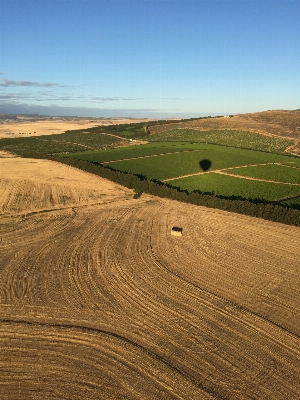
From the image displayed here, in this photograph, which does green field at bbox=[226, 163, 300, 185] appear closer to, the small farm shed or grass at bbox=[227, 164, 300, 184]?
grass at bbox=[227, 164, 300, 184]

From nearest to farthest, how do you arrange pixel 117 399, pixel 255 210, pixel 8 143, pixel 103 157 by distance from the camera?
1. pixel 117 399
2. pixel 255 210
3. pixel 103 157
4. pixel 8 143

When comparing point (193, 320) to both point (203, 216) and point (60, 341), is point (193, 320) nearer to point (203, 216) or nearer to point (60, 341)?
point (60, 341)

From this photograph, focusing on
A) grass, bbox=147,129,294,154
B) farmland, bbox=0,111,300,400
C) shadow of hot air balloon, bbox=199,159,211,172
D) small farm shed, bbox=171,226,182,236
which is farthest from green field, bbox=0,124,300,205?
small farm shed, bbox=171,226,182,236

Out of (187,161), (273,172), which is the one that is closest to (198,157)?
(187,161)

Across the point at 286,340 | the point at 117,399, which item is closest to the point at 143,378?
the point at 117,399

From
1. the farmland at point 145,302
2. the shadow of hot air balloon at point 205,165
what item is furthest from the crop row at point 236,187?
the shadow of hot air balloon at point 205,165

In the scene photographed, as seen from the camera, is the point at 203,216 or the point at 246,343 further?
the point at 203,216
